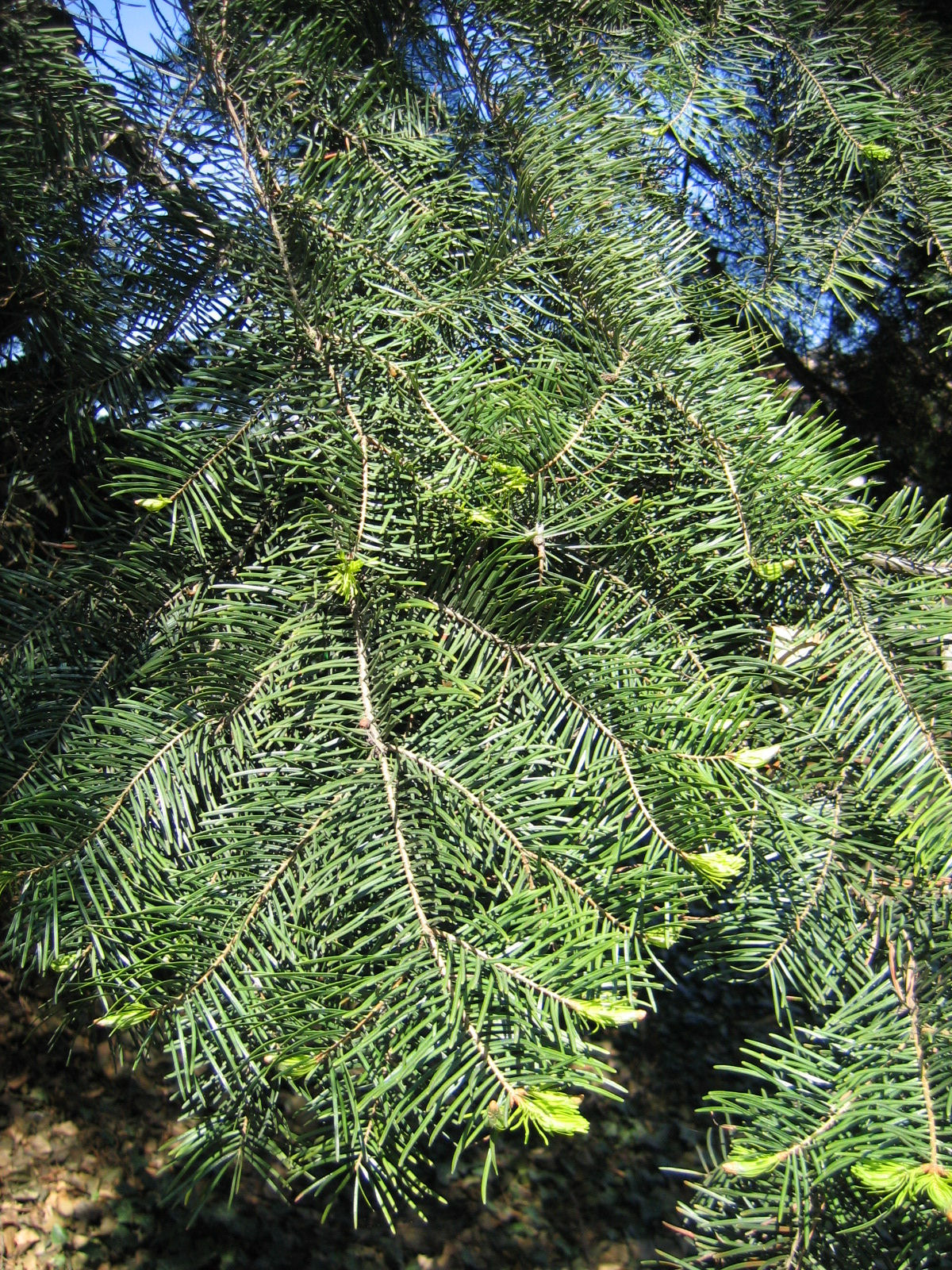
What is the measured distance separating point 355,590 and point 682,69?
75 centimetres

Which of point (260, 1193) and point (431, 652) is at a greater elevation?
point (431, 652)

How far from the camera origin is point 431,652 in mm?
586

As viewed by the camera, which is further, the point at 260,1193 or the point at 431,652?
the point at 260,1193

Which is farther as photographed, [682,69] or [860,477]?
[682,69]

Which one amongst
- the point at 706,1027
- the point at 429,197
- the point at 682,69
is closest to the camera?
the point at 429,197

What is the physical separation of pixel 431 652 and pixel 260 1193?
131cm

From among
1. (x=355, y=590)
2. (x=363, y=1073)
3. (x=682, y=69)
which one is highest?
(x=682, y=69)

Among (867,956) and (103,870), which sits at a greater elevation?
(103,870)

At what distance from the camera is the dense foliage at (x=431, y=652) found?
46 centimetres

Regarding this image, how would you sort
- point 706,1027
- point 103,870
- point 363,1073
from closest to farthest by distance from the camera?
point 363,1073, point 103,870, point 706,1027

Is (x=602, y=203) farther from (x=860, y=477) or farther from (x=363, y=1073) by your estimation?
(x=363, y=1073)

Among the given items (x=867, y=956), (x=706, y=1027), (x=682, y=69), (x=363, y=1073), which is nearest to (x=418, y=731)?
(x=363, y=1073)

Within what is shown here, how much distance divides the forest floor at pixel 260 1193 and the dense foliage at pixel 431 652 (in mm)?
734

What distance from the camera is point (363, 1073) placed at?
16.3 inches
